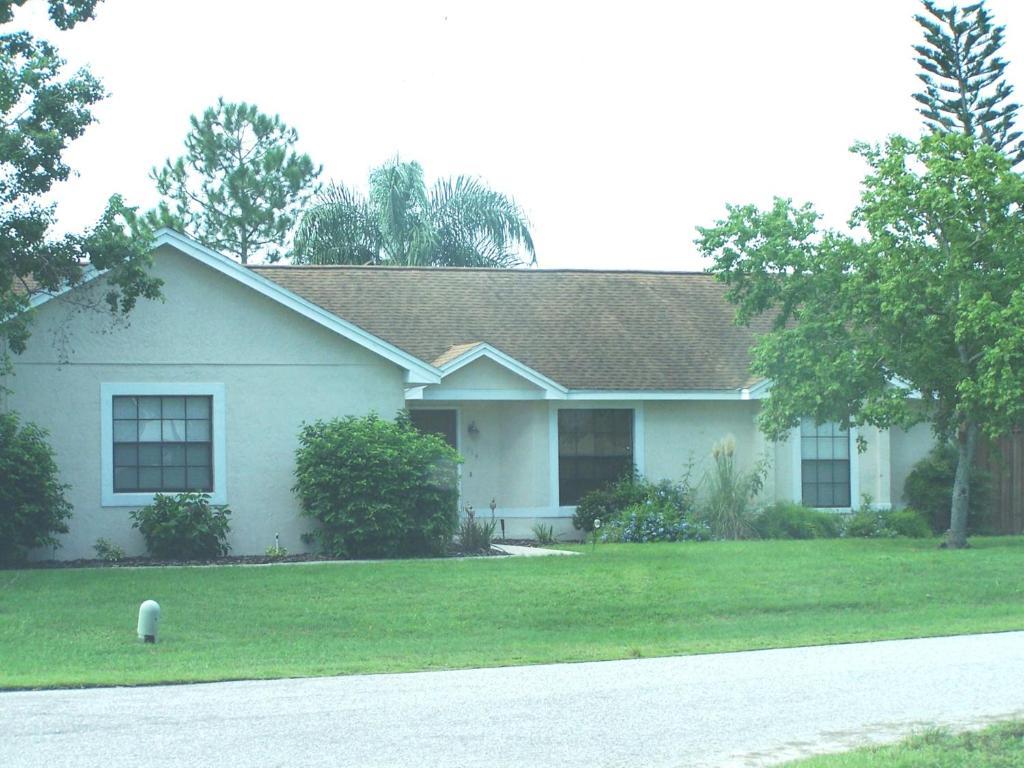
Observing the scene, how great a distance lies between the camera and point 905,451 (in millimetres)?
25281

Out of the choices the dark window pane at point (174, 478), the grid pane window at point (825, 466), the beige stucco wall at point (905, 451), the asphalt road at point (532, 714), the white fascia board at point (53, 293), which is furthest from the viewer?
the beige stucco wall at point (905, 451)

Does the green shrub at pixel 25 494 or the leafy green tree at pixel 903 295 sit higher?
the leafy green tree at pixel 903 295

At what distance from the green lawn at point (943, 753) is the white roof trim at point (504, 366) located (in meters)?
14.4

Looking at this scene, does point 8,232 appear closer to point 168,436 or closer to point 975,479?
point 168,436

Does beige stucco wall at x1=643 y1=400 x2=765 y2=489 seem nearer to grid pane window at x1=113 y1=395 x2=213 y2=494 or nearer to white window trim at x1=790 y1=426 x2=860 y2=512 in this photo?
white window trim at x1=790 y1=426 x2=860 y2=512

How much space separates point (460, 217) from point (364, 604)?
1003 inches

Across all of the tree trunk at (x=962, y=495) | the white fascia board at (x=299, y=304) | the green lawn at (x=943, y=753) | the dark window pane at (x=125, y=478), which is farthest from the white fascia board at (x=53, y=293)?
the green lawn at (x=943, y=753)

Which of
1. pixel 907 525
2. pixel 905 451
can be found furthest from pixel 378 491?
pixel 905 451

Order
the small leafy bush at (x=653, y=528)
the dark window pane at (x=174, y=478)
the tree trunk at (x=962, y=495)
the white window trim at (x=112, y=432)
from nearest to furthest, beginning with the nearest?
1. the white window trim at (x=112, y=432)
2. the dark window pane at (x=174, y=478)
3. the tree trunk at (x=962, y=495)
4. the small leafy bush at (x=653, y=528)

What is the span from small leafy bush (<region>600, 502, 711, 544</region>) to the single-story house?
1.67 m

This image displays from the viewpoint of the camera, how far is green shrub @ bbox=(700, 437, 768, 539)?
22375 mm

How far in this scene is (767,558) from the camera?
18797 millimetres

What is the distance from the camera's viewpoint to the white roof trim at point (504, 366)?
2230 cm

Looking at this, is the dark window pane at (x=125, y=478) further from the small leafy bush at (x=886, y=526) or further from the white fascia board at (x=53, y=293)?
the small leafy bush at (x=886, y=526)
